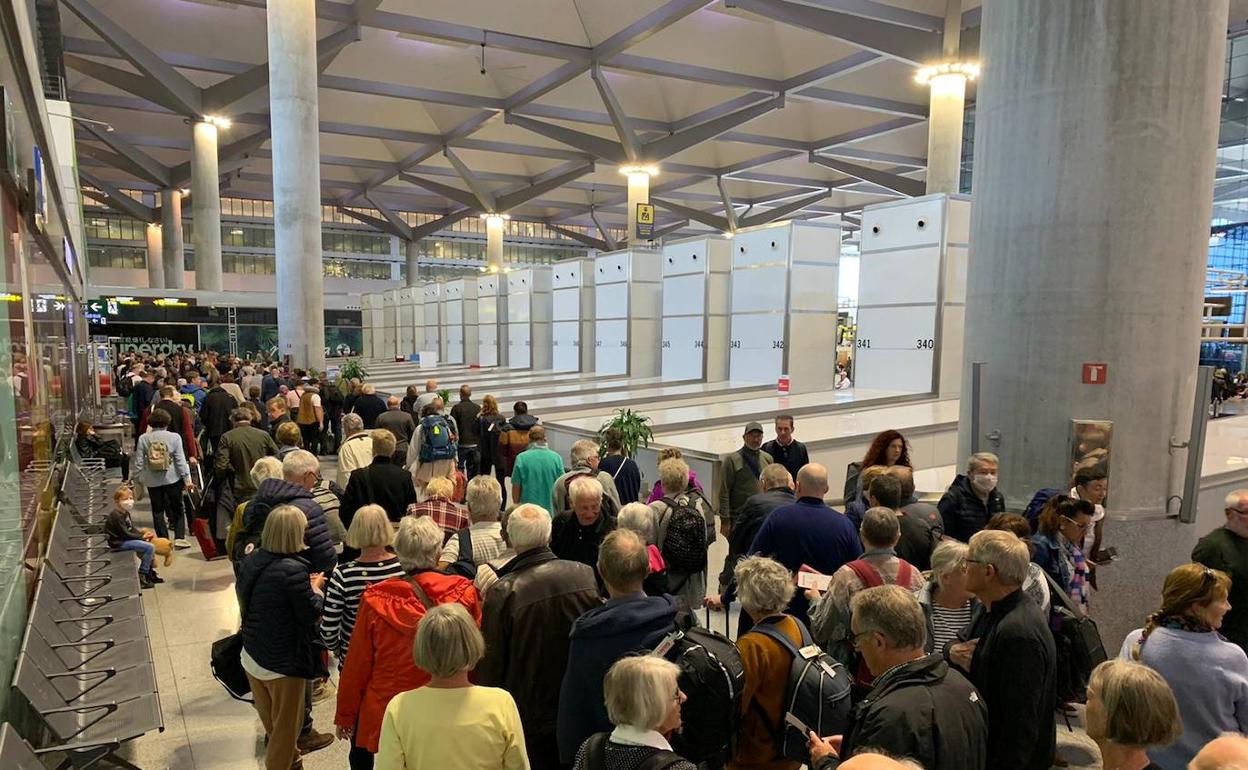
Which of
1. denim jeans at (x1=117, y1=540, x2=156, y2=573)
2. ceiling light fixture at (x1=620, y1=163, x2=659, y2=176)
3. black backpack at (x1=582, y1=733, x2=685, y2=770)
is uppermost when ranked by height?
ceiling light fixture at (x1=620, y1=163, x2=659, y2=176)

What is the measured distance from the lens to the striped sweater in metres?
3.32

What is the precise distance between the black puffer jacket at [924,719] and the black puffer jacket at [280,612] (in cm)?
235

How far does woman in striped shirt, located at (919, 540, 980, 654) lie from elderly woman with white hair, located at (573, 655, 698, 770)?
66.1 inches

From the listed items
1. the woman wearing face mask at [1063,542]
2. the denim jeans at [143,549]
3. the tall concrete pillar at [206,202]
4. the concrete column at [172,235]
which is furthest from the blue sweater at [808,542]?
the concrete column at [172,235]

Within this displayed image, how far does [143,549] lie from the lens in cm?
582

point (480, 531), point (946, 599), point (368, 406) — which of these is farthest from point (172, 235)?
point (946, 599)

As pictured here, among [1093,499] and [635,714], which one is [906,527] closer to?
[1093,499]

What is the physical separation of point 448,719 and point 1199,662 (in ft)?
8.61

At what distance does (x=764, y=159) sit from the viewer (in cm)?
3812

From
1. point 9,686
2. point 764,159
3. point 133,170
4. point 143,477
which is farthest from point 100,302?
point 9,686

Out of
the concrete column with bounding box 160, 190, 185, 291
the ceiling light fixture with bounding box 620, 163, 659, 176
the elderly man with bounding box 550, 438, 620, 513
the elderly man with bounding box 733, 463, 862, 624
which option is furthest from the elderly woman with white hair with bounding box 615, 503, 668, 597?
the concrete column with bounding box 160, 190, 185, 291

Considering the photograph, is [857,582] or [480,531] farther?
[480,531]

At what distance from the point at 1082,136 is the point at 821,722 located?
15.3ft

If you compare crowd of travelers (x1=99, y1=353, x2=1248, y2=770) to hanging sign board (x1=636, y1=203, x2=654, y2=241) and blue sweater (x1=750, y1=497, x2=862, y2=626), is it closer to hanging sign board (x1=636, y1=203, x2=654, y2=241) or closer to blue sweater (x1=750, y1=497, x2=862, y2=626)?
blue sweater (x1=750, y1=497, x2=862, y2=626)
